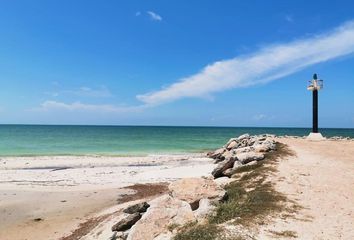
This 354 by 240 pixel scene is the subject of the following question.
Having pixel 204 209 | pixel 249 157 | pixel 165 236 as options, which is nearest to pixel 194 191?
pixel 204 209

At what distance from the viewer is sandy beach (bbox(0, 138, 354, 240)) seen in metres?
9.81

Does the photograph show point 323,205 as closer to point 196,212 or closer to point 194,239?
point 196,212

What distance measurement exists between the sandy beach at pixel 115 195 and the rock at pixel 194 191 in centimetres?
228

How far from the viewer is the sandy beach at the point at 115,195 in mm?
9812

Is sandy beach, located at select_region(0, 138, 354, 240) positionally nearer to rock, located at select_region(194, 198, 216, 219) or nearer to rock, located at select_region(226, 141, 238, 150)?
rock, located at select_region(194, 198, 216, 219)

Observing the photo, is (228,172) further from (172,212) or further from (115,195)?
(172,212)

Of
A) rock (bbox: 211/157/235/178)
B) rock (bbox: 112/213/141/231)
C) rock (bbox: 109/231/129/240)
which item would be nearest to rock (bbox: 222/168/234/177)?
rock (bbox: 211/157/235/178)

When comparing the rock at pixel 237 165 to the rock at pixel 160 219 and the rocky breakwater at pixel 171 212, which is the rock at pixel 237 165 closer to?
the rocky breakwater at pixel 171 212

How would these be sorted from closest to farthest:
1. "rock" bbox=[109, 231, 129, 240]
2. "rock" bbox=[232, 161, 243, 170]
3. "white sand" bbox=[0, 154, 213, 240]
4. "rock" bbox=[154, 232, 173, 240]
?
1. "rock" bbox=[154, 232, 173, 240]
2. "rock" bbox=[109, 231, 129, 240]
3. "white sand" bbox=[0, 154, 213, 240]
4. "rock" bbox=[232, 161, 243, 170]

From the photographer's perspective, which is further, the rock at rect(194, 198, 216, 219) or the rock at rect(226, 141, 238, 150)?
the rock at rect(226, 141, 238, 150)

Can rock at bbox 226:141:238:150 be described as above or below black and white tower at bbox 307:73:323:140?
below

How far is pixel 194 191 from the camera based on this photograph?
11312 mm

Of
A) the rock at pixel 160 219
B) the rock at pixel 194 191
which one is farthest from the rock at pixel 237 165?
the rock at pixel 160 219

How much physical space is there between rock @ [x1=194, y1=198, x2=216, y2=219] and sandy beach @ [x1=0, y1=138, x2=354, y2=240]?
1.60 metres
